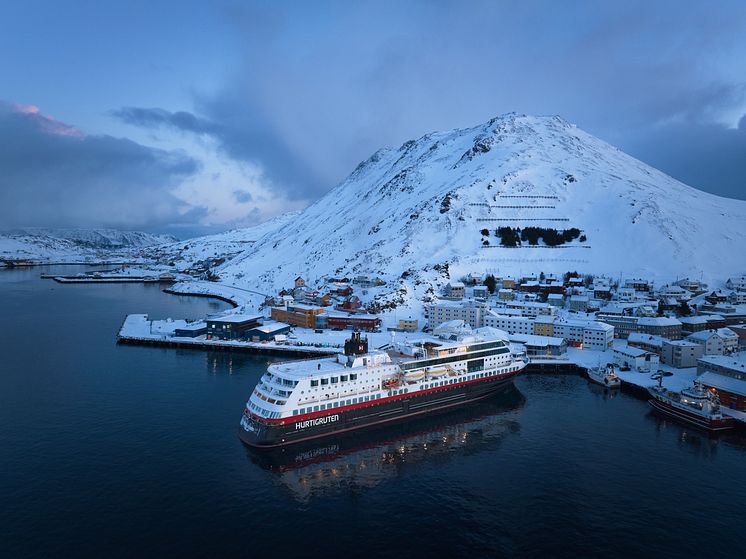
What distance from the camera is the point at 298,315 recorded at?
317 ft

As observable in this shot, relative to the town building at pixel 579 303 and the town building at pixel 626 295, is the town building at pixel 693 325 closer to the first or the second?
the town building at pixel 579 303

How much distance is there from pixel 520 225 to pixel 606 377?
10248cm

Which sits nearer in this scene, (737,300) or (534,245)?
(737,300)

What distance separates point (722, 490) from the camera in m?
33.9

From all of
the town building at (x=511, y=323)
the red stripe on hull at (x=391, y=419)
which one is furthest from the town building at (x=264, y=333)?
the red stripe on hull at (x=391, y=419)

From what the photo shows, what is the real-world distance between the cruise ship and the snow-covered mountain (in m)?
57.2


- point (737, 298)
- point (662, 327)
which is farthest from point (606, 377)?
point (737, 298)

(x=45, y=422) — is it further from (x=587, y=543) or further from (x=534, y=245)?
(x=534, y=245)

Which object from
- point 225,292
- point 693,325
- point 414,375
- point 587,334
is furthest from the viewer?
point 225,292

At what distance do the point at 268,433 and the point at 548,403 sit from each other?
31.9 m

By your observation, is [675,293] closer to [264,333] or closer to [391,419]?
[391,419]

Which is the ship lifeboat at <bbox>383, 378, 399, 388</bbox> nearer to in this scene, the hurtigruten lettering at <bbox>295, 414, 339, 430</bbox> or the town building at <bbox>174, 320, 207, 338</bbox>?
the hurtigruten lettering at <bbox>295, 414, 339, 430</bbox>

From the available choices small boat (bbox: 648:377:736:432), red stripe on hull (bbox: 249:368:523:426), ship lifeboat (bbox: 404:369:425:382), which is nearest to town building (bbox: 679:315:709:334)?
small boat (bbox: 648:377:736:432)

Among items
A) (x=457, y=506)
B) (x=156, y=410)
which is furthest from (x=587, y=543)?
(x=156, y=410)
